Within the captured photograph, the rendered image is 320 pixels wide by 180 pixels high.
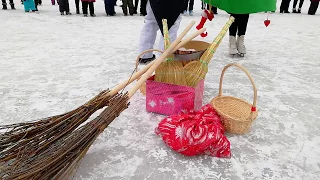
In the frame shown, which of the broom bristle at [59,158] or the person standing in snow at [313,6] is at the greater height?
the person standing in snow at [313,6]

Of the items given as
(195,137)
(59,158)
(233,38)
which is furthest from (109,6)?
(59,158)

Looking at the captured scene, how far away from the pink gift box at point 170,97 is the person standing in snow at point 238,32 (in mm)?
1440

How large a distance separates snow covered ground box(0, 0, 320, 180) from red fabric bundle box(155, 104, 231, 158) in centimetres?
4

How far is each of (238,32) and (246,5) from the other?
A: 420mm

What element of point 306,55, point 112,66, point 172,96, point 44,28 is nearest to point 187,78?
point 172,96

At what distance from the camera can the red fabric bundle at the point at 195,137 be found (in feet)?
4.32

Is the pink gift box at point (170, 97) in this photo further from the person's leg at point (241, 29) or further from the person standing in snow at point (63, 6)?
the person standing in snow at point (63, 6)

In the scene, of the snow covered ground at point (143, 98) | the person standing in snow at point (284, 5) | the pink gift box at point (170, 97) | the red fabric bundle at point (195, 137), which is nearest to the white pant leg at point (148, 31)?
the snow covered ground at point (143, 98)

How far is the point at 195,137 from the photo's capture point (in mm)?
1319

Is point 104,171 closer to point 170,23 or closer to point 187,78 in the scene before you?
point 187,78

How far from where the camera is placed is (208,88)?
2.20 m

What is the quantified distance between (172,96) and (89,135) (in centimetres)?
61

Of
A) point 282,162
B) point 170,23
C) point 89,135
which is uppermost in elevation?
point 170,23

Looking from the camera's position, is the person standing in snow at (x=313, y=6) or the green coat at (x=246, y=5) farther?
the person standing in snow at (x=313, y=6)
